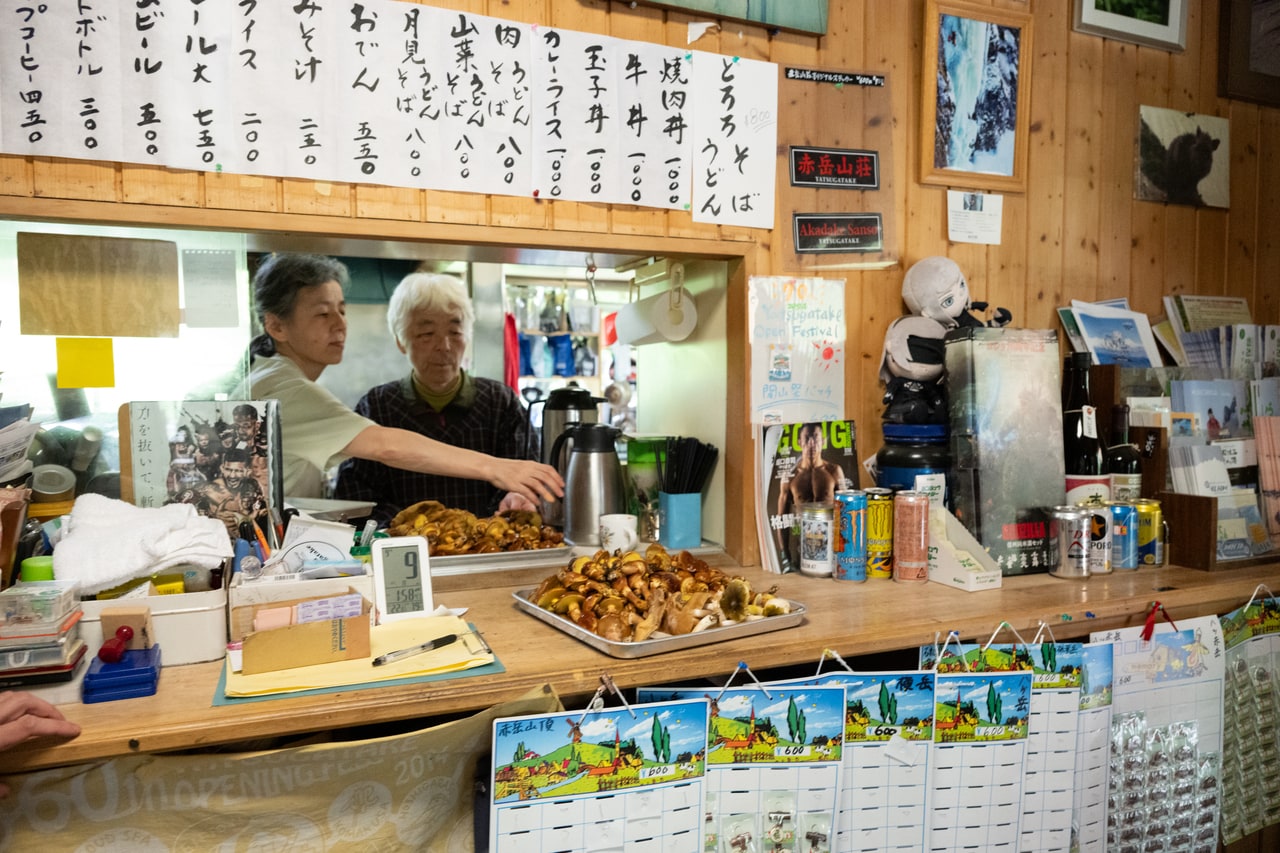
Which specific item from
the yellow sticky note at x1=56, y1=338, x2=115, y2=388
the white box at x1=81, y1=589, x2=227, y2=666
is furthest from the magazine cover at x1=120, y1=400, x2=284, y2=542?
the white box at x1=81, y1=589, x2=227, y2=666

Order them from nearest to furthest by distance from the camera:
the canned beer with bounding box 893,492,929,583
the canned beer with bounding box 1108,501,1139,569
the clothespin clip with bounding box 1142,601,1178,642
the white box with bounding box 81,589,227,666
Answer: the white box with bounding box 81,589,227,666 < the clothespin clip with bounding box 1142,601,1178,642 < the canned beer with bounding box 893,492,929,583 < the canned beer with bounding box 1108,501,1139,569

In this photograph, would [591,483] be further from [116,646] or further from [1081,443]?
[1081,443]

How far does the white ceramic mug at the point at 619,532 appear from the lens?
1.61 m

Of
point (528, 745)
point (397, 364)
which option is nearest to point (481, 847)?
point (528, 745)

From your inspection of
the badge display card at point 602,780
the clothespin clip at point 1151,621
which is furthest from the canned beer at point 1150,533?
the badge display card at point 602,780

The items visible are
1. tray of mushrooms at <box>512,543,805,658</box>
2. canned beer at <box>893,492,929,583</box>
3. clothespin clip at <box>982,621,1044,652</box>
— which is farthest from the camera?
canned beer at <box>893,492,929,583</box>

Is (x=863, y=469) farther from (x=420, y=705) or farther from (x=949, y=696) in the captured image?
(x=420, y=705)

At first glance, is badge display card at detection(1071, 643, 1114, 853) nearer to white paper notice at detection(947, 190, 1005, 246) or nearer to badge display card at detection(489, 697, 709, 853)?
badge display card at detection(489, 697, 709, 853)

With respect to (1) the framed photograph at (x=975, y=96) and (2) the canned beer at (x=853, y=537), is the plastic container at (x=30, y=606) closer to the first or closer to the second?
(2) the canned beer at (x=853, y=537)

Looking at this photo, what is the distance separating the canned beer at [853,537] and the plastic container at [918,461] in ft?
0.56

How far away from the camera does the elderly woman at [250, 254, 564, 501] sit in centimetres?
177

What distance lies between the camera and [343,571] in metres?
1.22

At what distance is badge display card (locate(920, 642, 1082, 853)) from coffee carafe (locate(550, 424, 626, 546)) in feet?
2.35

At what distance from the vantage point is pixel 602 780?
106 centimetres
